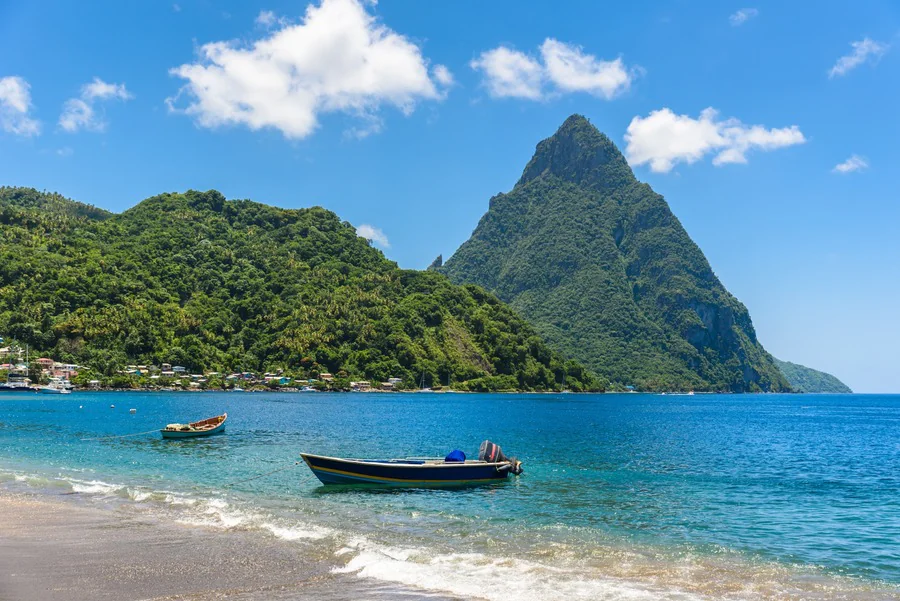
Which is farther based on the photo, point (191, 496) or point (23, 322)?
point (23, 322)

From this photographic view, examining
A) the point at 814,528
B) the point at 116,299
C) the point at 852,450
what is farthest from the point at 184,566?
the point at 116,299

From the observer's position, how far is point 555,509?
1037 inches

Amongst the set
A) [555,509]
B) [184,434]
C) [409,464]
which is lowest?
[184,434]

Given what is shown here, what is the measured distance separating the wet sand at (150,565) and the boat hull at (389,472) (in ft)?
31.0

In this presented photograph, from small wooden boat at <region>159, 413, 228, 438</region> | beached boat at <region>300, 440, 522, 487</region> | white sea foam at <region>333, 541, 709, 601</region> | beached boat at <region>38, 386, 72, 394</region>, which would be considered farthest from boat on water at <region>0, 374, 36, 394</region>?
white sea foam at <region>333, 541, 709, 601</region>

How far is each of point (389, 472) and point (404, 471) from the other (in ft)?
2.31

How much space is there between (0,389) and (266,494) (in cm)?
14463

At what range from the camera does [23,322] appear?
160m

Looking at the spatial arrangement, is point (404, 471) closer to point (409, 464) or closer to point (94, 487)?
point (409, 464)

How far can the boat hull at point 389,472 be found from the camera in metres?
29.9

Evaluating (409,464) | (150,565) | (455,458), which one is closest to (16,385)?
(409,464)

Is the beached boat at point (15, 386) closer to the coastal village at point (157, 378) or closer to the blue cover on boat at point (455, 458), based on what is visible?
the coastal village at point (157, 378)

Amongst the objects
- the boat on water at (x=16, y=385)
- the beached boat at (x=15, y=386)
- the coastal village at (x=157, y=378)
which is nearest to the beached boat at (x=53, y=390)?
the coastal village at (x=157, y=378)

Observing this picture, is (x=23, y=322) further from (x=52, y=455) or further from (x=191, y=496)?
(x=191, y=496)
